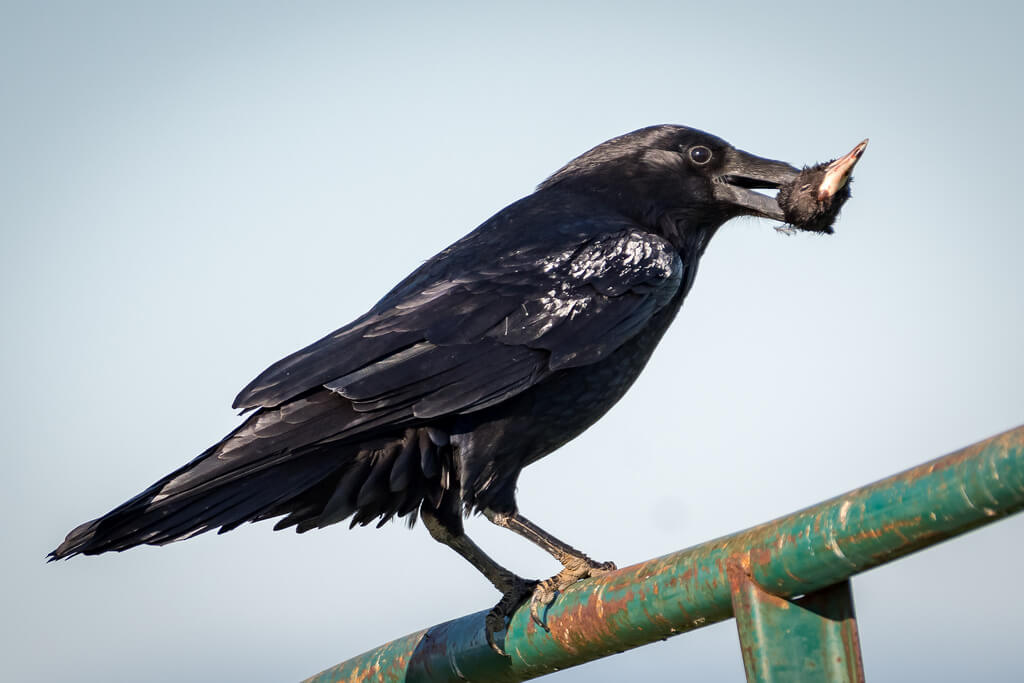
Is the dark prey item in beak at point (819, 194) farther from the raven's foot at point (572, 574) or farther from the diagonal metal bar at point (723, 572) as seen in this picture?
the diagonal metal bar at point (723, 572)

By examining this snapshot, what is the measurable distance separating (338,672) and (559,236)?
201cm

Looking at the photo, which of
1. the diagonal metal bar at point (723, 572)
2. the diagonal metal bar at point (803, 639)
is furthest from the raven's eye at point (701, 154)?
the diagonal metal bar at point (803, 639)

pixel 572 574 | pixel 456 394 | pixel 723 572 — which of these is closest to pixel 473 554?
pixel 572 574

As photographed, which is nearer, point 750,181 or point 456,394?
point 456,394

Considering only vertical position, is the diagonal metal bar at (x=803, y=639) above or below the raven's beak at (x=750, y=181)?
below

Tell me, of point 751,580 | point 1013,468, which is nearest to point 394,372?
point 751,580

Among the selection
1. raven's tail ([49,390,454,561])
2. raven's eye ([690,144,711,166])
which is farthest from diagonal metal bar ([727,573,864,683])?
raven's eye ([690,144,711,166])

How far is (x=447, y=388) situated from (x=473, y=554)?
0.80 m

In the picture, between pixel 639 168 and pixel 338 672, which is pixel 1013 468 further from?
pixel 639 168

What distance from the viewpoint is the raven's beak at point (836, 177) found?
5.25m

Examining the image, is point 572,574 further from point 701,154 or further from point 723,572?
point 701,154

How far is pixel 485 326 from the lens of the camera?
4.78 m

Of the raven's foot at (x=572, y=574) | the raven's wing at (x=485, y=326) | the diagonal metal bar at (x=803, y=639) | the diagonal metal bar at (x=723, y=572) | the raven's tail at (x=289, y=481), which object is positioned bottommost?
the diagonal metal bar at (x=803, y=639)

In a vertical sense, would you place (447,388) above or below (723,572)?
above
